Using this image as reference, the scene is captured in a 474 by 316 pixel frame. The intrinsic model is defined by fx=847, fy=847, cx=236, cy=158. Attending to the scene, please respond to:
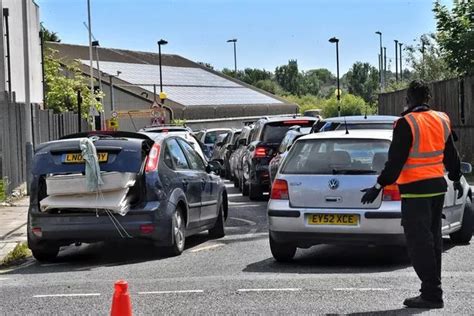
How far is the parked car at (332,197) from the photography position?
29.2 feet

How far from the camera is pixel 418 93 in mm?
7109

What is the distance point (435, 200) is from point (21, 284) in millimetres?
4363

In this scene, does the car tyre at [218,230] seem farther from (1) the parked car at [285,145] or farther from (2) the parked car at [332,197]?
(1) the parked car at [285,145]

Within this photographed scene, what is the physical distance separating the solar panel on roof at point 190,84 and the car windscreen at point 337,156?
66.7 m

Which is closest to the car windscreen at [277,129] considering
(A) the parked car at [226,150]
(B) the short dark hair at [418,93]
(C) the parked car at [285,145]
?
(C) the parked car at [285,145]

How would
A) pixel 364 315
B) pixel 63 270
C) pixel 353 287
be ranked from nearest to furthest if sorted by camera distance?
pixel 364 315 < pixel 353 287 < pixel 63 270

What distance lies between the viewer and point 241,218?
48.7ft

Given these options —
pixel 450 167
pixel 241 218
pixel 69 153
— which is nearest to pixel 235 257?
pixel 69 153

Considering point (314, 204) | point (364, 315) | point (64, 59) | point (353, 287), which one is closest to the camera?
point (364, 315)

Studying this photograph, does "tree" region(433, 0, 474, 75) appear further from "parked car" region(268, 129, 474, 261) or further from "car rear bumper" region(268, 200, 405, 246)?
"car rear bumper" region(268, 200, 405, 246)

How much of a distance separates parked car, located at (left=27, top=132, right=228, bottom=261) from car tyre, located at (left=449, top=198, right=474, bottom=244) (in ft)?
11.4

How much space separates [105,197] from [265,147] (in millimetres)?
8078

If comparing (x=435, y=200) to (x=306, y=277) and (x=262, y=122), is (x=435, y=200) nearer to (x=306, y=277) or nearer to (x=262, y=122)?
(x=306, y=277)

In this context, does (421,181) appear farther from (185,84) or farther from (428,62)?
(185,84)
